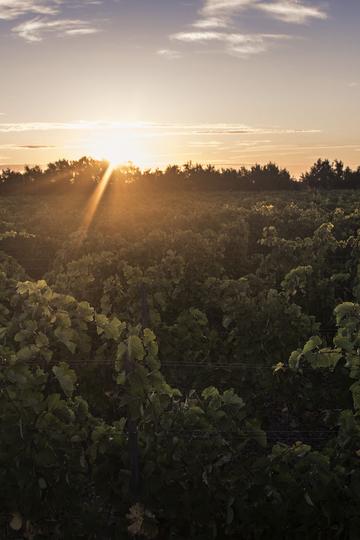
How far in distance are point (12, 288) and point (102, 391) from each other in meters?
1.77

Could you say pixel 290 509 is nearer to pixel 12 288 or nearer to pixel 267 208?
pixel 12 288

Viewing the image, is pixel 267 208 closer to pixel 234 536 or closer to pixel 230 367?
pixel 230 367

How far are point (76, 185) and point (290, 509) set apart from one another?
5953cm

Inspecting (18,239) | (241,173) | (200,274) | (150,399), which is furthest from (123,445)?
(241,173)

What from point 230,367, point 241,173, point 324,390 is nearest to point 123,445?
point 230,367

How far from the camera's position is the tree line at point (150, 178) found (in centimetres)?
6100

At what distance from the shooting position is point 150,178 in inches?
2456

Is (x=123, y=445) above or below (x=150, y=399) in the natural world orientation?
below

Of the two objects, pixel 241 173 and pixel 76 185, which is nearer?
pixel 76 185

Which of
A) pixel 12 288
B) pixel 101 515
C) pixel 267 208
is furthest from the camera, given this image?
pixel 267 208

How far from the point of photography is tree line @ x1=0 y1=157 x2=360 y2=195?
200 ft

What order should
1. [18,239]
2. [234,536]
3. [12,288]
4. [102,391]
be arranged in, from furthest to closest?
[18,239] → [12,288] → [102,391] → [234,536]

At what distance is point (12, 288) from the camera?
7.28 meters

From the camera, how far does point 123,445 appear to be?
4.68 meters
